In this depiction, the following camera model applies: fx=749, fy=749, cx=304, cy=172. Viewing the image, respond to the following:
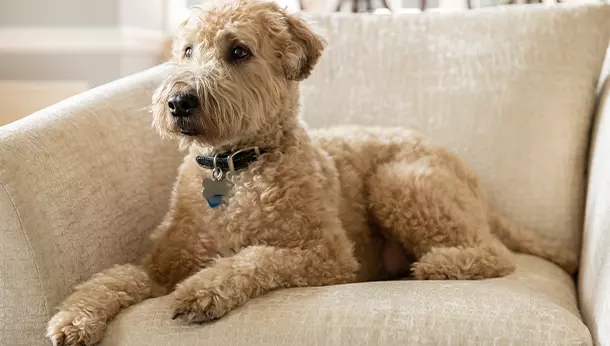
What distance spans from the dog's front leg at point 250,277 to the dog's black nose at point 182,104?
35 cm

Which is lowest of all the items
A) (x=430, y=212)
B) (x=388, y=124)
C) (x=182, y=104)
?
(x=430, y=212)

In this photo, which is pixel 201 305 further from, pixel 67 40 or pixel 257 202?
pixel 67 40

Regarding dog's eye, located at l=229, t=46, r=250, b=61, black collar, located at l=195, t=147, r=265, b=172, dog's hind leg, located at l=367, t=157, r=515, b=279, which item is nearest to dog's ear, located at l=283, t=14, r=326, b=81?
dog's eye, located at l=229, t=46, r=250, b=61

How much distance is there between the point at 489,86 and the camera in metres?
2.46

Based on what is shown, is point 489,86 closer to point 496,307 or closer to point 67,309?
point 496,307

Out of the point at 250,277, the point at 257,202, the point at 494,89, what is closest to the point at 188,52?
the point at 257,202

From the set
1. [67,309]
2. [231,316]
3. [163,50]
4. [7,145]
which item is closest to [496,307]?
[231,316]

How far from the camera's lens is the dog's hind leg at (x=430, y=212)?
6.78 ft

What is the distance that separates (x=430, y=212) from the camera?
2.11 meters

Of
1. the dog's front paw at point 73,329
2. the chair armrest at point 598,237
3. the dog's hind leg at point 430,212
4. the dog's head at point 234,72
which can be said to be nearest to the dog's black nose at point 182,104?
the dog's head at point 234,72

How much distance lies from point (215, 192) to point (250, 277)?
0.33 meters

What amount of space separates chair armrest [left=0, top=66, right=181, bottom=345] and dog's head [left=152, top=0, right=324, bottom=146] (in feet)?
0.74

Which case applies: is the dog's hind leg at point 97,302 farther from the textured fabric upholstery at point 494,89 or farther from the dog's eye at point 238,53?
the textured fabric upholstery at point 494,89

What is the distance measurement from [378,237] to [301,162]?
19.0 inches
